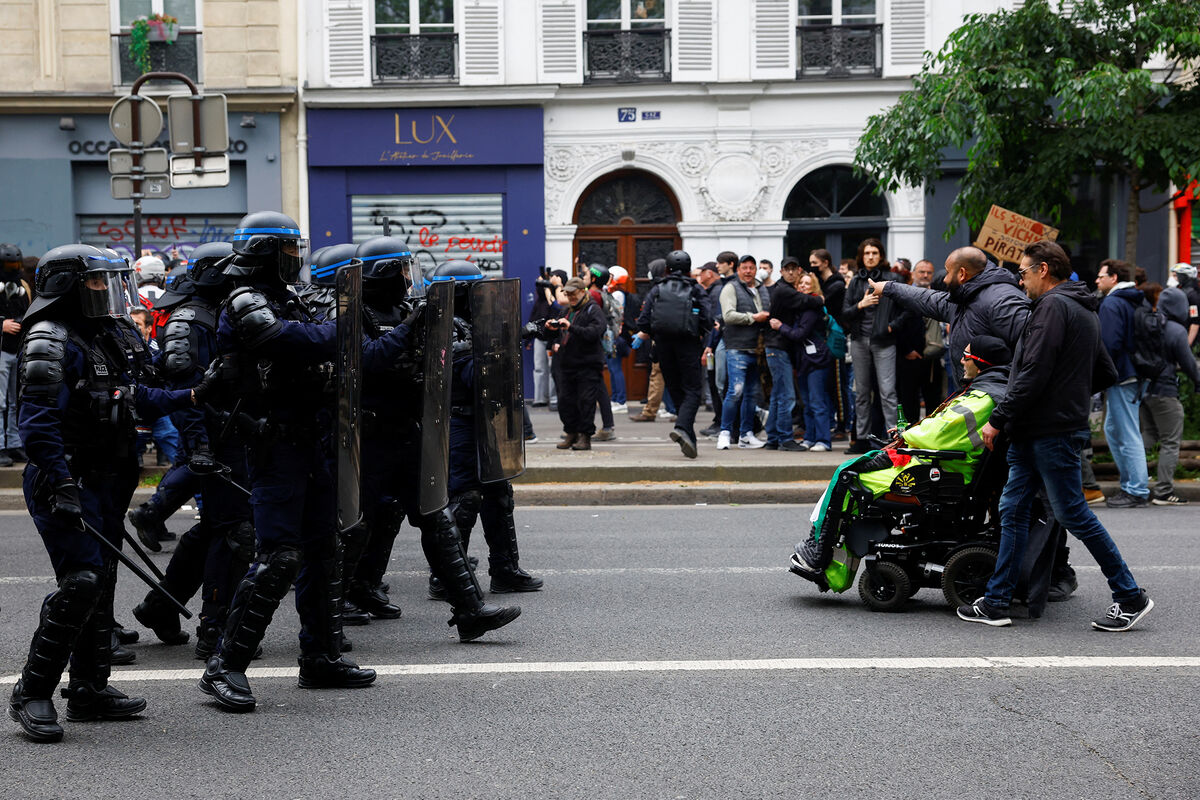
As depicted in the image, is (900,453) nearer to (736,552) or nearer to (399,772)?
(736,552)

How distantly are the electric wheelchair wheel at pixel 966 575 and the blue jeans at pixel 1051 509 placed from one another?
0.64 ft

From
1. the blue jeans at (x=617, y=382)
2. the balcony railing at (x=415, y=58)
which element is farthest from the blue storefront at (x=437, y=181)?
the blue jeans at (x=617, y=382)

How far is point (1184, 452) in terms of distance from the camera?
11797 millimetres

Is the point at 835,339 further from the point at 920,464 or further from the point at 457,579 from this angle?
the point at 457,579

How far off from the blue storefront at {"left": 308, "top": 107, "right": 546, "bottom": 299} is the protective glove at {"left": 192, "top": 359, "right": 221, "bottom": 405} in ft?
46.8

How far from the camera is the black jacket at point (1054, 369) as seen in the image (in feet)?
20.7

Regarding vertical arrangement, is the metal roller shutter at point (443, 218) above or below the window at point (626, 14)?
below

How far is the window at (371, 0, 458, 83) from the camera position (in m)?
19.8

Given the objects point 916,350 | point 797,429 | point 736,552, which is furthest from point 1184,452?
point 736,552

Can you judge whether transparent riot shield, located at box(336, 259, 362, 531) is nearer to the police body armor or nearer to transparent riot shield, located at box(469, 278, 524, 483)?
the police body armor

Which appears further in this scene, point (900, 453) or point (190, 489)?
point (190, 489)

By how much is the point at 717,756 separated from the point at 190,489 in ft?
12.6

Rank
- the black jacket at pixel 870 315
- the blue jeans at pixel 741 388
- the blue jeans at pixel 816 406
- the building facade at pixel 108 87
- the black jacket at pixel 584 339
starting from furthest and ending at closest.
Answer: the building facade at pixel 108 87
the blue jeans at pixel 741 388
the blue jeans at pixel 816 406
the black jacket at pixel 584 339
the black jacket at pixel 870 315

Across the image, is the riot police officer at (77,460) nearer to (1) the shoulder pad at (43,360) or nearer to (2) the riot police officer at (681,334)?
(1) the shoulder pad at (43,360)
